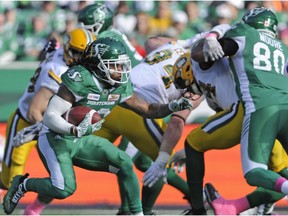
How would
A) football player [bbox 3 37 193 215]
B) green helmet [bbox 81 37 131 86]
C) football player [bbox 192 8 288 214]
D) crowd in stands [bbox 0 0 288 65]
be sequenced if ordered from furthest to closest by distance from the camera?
→ crowd in stands [bbox 0 0 288 65]
green helmet [bbox 81 37 131 86]
football player [bbox 3 37 193 215]
football player [bbox 192 8 288 214]

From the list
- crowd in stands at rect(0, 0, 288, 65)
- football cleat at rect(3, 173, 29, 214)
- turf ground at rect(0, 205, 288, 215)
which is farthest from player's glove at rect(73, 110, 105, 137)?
crowd in stands at rect(0, 0, 288, 65)

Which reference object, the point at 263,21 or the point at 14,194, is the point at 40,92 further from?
the point at 263,21

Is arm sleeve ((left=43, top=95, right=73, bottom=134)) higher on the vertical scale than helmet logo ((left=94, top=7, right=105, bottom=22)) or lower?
higher

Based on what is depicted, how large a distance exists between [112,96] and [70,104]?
14.6 inches

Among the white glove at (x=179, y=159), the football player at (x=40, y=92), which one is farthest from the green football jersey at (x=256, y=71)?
the football player at (x=40, y=92)

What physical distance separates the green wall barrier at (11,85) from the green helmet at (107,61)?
13.8 ft

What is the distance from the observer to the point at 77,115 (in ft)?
20.7

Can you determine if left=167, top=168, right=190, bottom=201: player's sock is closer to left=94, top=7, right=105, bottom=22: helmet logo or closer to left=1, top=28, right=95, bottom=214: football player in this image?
left=1, top=28, right=95, bottom=214: football player

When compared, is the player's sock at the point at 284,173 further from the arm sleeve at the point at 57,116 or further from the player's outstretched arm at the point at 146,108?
the arm sleeve at the point at 57,116

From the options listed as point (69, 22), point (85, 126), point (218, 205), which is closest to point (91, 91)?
point (85, 126)

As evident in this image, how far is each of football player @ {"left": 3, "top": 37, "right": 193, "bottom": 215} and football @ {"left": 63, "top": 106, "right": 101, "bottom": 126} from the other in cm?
3

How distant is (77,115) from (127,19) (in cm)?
628

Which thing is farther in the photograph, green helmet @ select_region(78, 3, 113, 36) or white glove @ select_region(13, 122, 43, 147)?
green helmet @ select_region(78, 3, 113, 36)

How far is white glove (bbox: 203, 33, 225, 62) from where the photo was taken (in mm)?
6352
